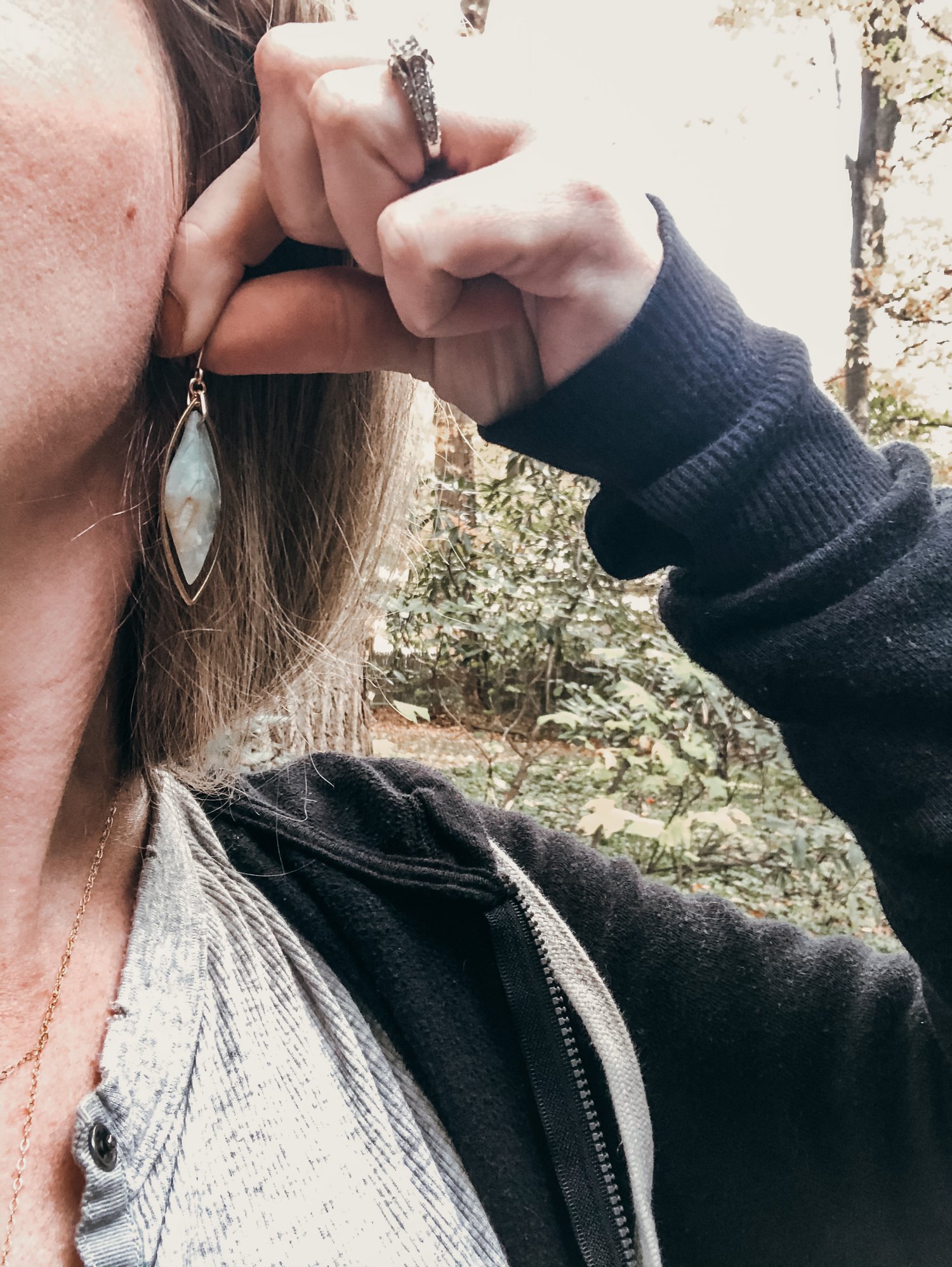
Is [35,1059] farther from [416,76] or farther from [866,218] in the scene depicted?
[866,218]

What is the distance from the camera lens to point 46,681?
38.4 inches

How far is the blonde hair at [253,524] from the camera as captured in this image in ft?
3.18

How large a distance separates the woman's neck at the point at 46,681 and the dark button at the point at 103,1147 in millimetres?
141

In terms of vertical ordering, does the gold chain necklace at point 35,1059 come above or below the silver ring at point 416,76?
below

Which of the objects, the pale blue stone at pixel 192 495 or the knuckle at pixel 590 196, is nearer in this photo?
the knuckle at pixel 590 196

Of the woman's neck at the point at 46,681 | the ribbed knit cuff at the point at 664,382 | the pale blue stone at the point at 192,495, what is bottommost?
the woman's neck at the point at 46,681

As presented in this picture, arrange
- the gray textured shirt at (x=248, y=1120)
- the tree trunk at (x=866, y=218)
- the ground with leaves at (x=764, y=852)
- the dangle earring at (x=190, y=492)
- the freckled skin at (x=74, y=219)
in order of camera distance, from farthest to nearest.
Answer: the tree trunk at (x=866, y=218) < the ground with leaves at (x=764, y=852) < the dangle earring at (x=190, y=492) < the gray textured shirt at (x=248, y=1120) < the freckled skin at (x=74, y=219)

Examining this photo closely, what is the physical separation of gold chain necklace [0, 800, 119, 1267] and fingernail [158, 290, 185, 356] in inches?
26.0

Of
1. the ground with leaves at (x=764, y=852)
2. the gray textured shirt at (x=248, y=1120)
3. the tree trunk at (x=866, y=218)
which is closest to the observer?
the gray textured shirt at (x=248, y=1120)

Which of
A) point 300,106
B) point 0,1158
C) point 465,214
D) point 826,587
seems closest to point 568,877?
point 826,587

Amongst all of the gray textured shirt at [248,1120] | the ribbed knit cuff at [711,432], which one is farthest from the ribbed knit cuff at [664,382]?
the gray textured shirt at [248,1120]

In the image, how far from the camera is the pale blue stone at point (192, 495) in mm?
955

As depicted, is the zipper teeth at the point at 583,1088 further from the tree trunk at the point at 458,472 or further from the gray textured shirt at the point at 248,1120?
the tree trunk at the point at 458,472

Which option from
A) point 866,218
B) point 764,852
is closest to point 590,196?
point 764,852
